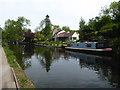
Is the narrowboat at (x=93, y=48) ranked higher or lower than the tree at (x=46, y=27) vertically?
lower

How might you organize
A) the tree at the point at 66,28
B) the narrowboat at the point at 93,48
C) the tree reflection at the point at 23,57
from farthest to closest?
the tree at the point at 66,28 → the narrowboat at the point at 93,48 → the tree reflection at the point at 23,57

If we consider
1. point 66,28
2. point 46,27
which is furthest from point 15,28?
point 66,28

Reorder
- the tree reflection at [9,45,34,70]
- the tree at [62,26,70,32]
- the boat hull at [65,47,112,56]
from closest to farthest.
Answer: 1. the tree reflection at [9,45,34,70]
2. the boat hull at [65,47,112,56]
3. the tree at [62,26,70,32]

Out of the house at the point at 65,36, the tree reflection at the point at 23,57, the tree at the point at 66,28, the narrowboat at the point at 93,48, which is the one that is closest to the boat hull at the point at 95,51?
the narrowboat at the point at 93,48

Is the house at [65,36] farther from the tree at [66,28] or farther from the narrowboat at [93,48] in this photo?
the narrowboat at [93,48]

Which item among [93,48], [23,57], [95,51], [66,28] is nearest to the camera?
[23,57]

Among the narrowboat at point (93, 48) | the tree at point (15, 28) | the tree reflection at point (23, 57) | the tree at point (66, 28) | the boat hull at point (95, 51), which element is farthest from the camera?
the tree at point (66, 28)

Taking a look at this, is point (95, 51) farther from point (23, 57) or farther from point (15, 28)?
point (15, 28)

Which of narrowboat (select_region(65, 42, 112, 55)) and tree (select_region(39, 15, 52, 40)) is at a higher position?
tree (select_region(39, 15, 52, 40))

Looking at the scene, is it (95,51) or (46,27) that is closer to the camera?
(95,51)

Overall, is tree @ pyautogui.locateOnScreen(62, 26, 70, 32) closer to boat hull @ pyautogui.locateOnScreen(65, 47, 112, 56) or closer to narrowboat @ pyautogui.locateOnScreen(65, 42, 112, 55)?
narrowboat @ pyautogui.locateOnScreen(65, 42, 112, 55)

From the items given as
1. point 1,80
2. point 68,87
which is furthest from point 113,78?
point 1,80

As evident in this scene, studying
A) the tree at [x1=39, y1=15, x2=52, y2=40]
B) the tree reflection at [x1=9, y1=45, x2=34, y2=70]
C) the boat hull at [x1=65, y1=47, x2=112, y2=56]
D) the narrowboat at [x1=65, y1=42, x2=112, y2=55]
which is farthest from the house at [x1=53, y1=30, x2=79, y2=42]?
the boat hull at [x1=65, y1=47, x2=112, y2=56]

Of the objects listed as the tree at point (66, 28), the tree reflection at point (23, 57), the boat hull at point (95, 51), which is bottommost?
the tree reflection at point (23, 57)
